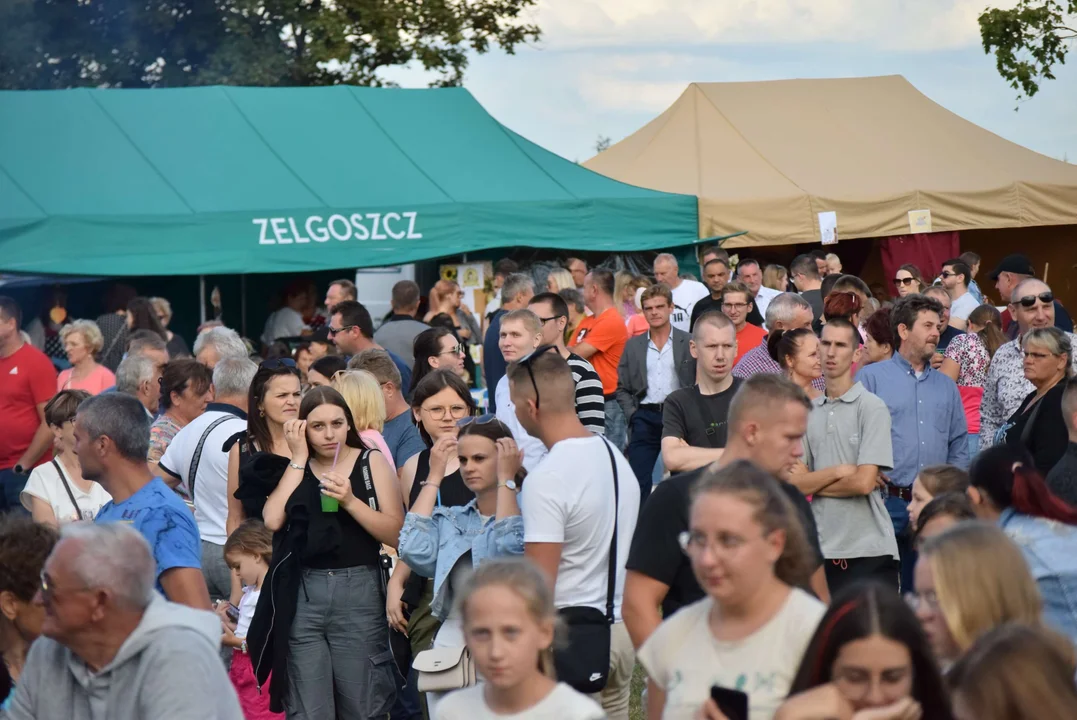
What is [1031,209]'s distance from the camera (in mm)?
18969

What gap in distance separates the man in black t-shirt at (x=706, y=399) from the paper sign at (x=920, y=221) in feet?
41.8

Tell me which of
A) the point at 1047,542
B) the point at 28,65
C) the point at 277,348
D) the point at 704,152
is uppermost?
the point at 28,65

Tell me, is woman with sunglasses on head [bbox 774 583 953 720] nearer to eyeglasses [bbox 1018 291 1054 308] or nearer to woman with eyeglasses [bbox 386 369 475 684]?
woman with eyeglasses [bbox 386 369 475 684]

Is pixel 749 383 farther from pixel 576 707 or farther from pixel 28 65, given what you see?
pixel 28 65

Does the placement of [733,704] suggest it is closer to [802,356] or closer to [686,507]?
[686,507]

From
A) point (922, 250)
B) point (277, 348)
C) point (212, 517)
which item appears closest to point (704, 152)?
point (922, 250)

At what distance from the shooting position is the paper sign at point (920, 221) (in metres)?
18.1

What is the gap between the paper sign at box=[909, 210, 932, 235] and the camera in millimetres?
18109

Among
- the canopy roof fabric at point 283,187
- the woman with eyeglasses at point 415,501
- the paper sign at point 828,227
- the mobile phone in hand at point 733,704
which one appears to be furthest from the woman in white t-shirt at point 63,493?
the paper sign at point 828,227

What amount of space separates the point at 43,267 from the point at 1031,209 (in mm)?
13586

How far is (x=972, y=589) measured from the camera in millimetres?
2766

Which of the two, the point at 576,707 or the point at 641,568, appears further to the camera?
the point at 641,568

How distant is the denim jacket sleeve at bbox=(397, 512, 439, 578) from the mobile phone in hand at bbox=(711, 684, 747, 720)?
7.26 feet

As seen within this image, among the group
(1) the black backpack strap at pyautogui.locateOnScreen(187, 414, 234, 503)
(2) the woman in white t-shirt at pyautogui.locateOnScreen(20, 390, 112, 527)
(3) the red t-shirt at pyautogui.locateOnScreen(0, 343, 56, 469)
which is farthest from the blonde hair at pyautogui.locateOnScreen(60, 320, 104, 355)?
(1) the black backpack strap at pyautogui.locateOnScreen(187, 414, 234, 503)
